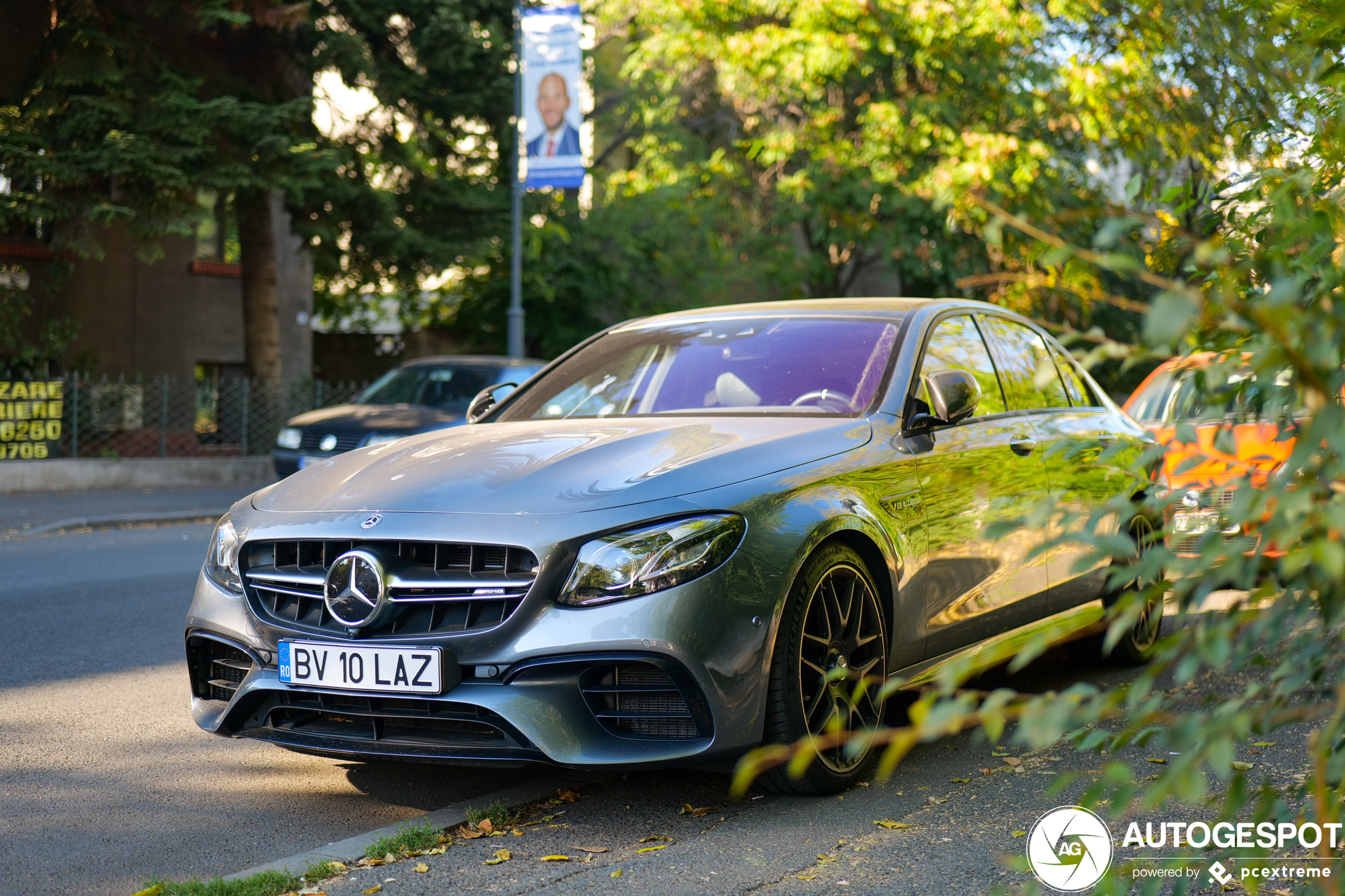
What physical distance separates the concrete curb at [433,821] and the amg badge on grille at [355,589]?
0.60 meters

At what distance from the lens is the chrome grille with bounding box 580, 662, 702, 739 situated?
3650 mm

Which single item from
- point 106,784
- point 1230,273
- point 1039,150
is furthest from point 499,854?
point 1039,150

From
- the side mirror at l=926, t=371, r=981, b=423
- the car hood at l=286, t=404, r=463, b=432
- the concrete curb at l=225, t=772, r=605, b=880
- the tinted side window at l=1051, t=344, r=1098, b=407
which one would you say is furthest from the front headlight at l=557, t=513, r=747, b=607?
the car hood at l=286, t=404, r=463, b=432

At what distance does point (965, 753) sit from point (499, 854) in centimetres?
187

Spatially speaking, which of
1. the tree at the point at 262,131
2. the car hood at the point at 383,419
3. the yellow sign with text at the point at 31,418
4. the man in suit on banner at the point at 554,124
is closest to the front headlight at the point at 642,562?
the car hood at the point at 383,419

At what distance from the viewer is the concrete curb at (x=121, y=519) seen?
12328 mm

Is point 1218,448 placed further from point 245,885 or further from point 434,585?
point 245,885

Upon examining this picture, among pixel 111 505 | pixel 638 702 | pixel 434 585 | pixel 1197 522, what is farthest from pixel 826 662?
pixel 111 505

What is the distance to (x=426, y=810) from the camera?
4164 millimetres

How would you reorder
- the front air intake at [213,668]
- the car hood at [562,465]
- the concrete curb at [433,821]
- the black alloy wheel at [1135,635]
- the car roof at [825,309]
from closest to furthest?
the concrete curb at [433,821]
the car hood at [562,465]
the front air intake at [213,668]
the car roof at [825,309]
the black alloy wheel at [1135,635]

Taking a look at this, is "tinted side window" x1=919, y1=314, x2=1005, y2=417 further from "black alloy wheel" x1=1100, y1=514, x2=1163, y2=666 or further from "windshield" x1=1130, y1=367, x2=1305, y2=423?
"windshield" x1=1130, y1=367, x2=1305, y2=423

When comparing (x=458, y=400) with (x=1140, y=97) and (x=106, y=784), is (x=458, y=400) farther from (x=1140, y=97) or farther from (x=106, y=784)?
(x=106, y=784)

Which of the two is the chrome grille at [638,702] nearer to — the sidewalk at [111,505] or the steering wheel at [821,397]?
the steering wheel at [821,397]

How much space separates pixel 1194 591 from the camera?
175 cm
